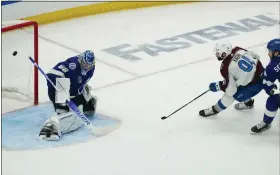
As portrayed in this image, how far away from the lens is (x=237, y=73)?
11.9ft

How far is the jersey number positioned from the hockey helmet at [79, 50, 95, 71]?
0.83m

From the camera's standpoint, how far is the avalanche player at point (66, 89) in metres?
3.48

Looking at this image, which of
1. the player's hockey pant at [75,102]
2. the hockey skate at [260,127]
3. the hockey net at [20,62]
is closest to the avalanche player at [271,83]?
the hockey skate at [260,127]

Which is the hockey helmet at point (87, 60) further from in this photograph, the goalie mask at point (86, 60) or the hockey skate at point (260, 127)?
the hockey skate at point (260, 127)

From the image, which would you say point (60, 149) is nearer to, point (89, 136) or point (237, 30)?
point (89, 136)

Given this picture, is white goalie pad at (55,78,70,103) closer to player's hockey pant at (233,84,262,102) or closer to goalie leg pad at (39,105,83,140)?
goalie leg pad at (39,105,83,140)

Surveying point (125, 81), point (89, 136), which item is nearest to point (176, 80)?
point (125, 81)

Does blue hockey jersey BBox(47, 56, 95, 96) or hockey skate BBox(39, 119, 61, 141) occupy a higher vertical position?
blue hockey jersey BBox(47, 56, 95, 96)

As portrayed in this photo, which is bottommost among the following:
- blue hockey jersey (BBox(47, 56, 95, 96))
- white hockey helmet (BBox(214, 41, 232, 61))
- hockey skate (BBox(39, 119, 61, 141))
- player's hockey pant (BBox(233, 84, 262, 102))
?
hockey skate (BBox(39, 119, 61, 141))

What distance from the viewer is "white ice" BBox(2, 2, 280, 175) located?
3.25 metres

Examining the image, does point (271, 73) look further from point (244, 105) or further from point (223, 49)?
point (244, 105)

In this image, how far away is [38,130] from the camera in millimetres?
3600

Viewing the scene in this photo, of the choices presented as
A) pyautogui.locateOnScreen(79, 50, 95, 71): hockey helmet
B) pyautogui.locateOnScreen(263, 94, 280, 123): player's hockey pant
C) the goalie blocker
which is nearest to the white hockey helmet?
pyautogui.locateOnScreen(263, 94, 280, 123): player's hockey pant

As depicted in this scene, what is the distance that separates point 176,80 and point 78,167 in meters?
1.54
